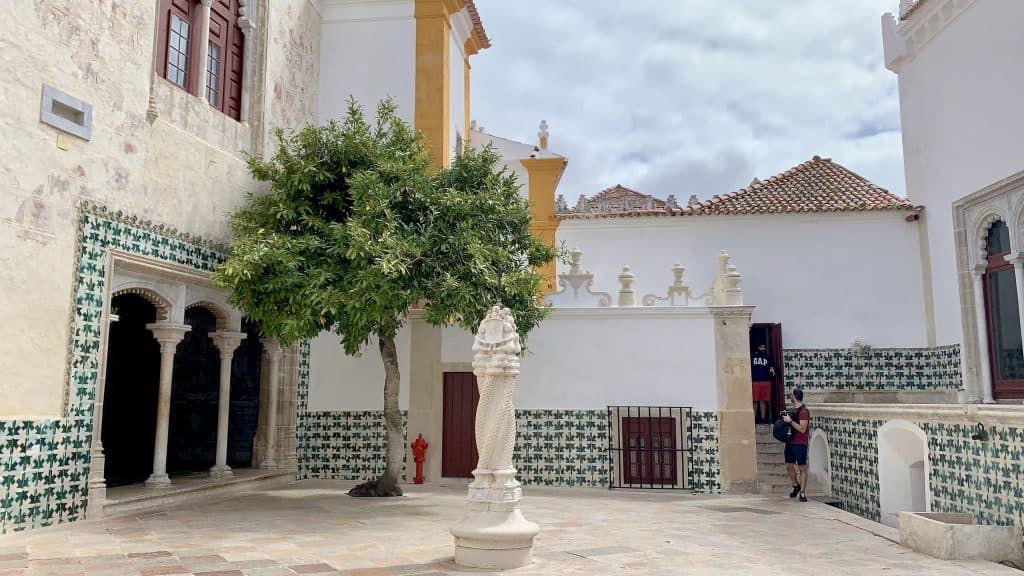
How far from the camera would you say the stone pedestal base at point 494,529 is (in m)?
5.15

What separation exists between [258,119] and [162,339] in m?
3.16

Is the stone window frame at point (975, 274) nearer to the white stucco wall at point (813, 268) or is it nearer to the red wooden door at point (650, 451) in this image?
the white stucco wall at point (813, 268)

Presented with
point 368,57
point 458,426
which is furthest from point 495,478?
point 368,57

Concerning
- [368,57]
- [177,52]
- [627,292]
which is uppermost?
[368,57]

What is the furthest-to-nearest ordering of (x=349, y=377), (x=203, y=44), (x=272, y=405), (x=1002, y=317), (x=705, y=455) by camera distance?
(x=1002, y=317) → (x=349, y=377) → (x=272, y=405) → (x=705, y=455) → (x=203, y=44)

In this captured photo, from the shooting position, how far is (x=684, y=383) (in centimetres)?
1020

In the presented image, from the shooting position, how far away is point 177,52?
892cm

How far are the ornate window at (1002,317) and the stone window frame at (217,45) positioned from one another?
10793mm

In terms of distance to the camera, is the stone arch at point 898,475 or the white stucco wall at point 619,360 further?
the white stucco wall at point 619,360

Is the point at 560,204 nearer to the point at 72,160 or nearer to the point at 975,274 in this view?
the point at 975,274

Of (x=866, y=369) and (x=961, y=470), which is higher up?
(x=866, y=369)

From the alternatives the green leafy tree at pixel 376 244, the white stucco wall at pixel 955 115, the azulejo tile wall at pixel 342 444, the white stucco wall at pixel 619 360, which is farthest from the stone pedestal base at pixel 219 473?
the white stucco wall at pixel 955 115

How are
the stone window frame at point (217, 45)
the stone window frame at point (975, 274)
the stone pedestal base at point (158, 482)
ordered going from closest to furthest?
1. the stone pedestal base at point (158, 482)
2. the stone window frame at point (217, 45)
3. the stone window frame at point (975, 274)

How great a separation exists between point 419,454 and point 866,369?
7.75 metres
